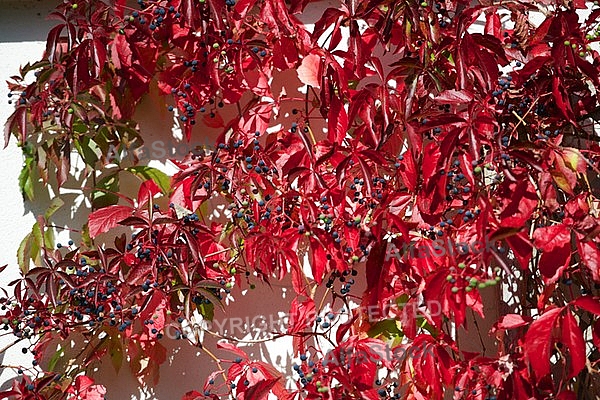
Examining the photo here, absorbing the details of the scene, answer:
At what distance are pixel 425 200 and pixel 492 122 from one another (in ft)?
0.81

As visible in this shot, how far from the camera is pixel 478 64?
1.87 meters

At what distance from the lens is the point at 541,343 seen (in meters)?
1.71

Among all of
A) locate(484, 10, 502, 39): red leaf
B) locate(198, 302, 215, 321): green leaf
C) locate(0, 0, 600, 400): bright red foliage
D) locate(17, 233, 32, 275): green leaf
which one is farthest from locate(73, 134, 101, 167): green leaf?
locate(484, 10, 502, 39): red leaf

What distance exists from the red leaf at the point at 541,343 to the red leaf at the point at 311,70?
0.76m

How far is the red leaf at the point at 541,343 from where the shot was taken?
67.2 inches

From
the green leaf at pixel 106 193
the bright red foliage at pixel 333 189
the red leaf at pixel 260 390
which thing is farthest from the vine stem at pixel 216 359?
the green leaf at pixel 106 193

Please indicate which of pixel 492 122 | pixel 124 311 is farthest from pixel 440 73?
pixel 124 311

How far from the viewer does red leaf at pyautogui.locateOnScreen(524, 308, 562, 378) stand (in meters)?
1.71

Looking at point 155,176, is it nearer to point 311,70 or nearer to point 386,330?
point 311,70

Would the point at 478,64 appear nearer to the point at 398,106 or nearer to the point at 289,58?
the point at 398,106

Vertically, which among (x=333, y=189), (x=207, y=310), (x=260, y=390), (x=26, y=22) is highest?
(x=26, y=22)

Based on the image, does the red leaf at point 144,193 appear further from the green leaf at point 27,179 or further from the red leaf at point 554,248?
the red leaf at point 554,248

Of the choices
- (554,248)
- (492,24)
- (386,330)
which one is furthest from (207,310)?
(492,24)

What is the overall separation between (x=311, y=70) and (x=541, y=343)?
0.83 metres
